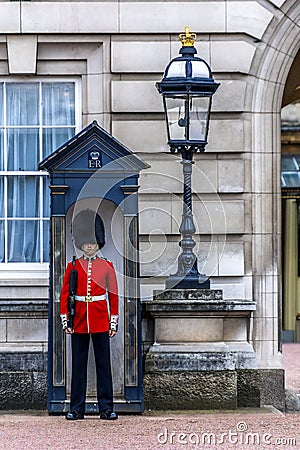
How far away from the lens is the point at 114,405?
11.8 meters

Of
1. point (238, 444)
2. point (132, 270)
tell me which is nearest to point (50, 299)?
point (132, 270)

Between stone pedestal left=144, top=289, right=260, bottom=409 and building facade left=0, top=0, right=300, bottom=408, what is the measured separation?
22.7 inches

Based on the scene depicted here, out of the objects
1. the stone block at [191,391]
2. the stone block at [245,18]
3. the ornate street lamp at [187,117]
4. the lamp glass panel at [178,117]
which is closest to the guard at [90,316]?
the stone block at [191,391]

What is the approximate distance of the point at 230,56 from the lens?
12.9 m

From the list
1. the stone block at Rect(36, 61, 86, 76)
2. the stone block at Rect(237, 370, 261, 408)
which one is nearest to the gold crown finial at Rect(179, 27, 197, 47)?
the stone block at Rect(36, 61, 86, 76)

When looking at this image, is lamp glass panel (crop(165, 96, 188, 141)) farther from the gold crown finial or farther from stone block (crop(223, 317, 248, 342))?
stone block (crop(223, 317, 248, 342))

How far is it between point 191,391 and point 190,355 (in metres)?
0.32

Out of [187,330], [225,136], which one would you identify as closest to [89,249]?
[187,330]

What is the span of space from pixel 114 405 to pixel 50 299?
107 cm

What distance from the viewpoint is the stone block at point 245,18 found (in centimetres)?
1294

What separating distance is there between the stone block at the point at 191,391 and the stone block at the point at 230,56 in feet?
9.55

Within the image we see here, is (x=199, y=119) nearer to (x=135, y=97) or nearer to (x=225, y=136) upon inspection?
(x=225, y=136)

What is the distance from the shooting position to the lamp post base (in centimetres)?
1227

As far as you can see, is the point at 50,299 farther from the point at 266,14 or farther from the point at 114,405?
the point at 266,14
